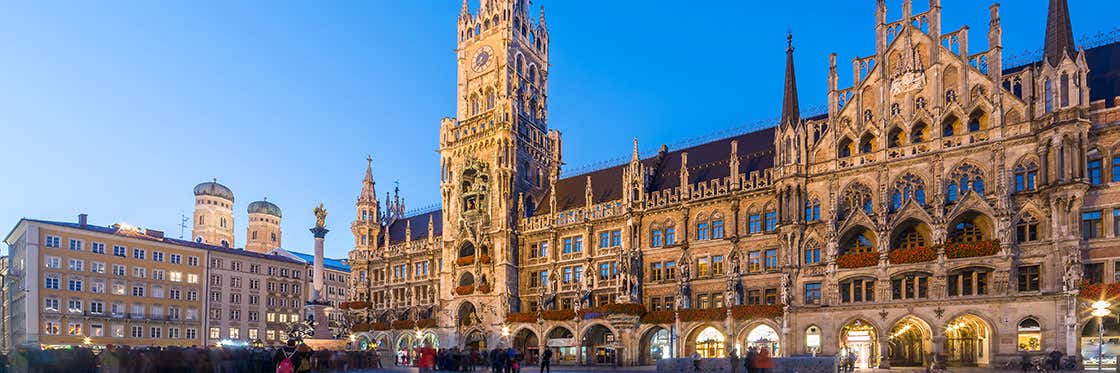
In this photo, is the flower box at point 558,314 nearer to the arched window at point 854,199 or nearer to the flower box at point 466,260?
the flower box at point 466,260

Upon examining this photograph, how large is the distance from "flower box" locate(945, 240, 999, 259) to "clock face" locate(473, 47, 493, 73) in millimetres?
44432

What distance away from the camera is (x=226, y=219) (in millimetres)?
158125

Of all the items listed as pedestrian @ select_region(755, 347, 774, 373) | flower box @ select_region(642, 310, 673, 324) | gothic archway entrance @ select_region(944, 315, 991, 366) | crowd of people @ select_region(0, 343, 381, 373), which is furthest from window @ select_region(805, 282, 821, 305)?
crowd of people @ select_region(0, 343, 381, 373)

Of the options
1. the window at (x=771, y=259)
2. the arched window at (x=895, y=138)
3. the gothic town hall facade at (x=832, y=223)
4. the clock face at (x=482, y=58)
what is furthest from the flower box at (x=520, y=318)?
the arched window at (x=895, y=138)

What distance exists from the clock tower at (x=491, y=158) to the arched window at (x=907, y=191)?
3213cm

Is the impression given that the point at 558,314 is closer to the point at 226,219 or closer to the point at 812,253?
the point at 812,253

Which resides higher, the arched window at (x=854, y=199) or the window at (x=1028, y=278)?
the arched window at (x=854, y=199)

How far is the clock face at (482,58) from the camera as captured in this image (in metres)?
76.4

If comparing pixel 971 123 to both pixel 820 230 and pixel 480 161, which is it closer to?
pixel 820 230

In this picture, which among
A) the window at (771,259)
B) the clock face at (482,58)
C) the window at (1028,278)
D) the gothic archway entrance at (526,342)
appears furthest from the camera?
the clock face at (482,58)

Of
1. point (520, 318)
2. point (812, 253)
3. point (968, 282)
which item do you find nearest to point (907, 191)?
point (968, 282)

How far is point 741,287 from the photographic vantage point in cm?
5556

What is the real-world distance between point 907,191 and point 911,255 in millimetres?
4246

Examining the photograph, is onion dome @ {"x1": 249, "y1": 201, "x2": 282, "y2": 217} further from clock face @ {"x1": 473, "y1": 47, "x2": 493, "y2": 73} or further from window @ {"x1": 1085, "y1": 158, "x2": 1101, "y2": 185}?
window @ {"x1": 1085, "y1": 158, "x2": 1101, "y2": 185}
